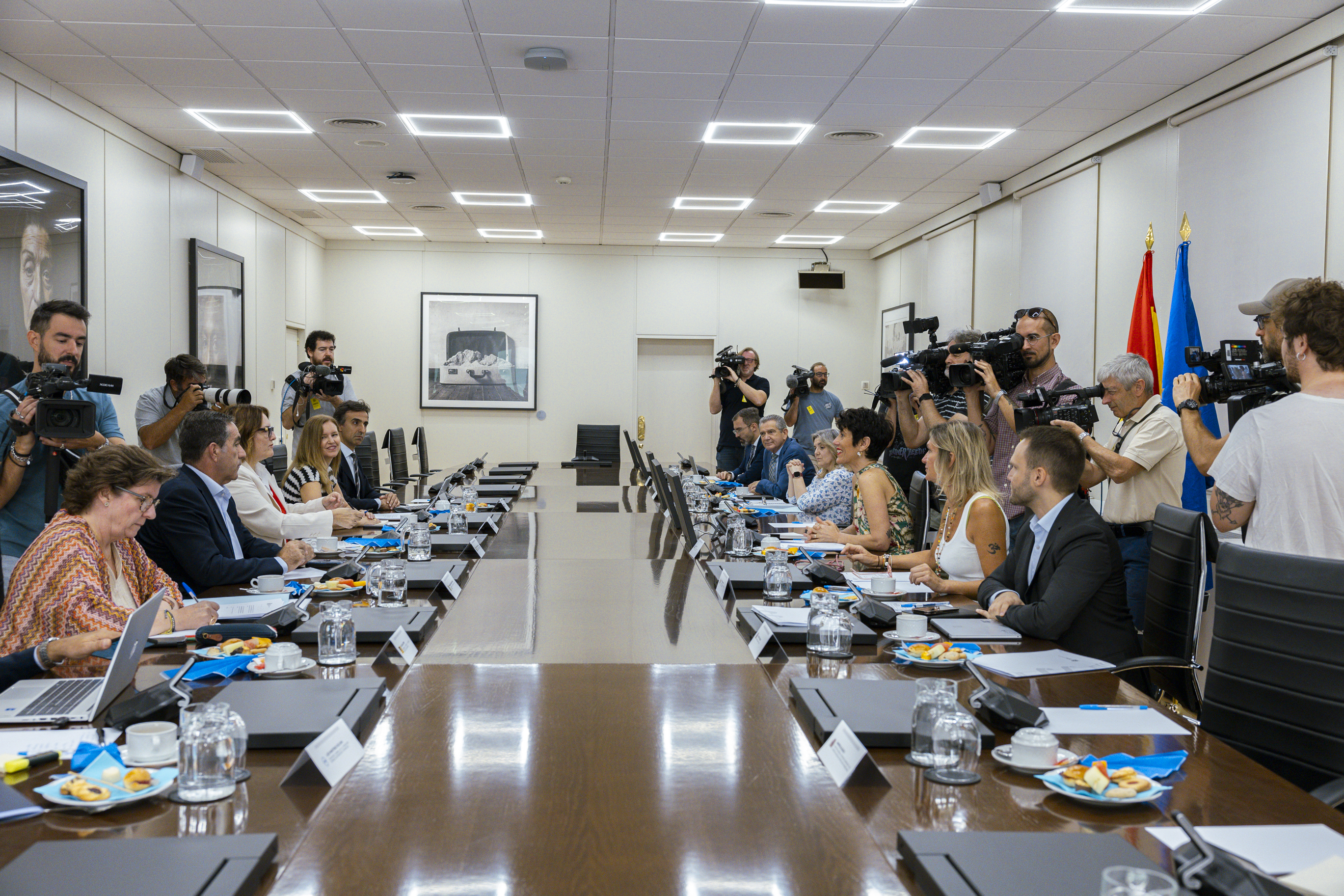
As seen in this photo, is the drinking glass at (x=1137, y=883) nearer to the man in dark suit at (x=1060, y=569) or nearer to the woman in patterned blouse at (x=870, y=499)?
the man in dark suit at (x=1060, y=569)

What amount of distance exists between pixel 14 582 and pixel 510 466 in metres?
6.41

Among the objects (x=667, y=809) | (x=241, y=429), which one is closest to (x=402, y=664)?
(x=667, y=809)

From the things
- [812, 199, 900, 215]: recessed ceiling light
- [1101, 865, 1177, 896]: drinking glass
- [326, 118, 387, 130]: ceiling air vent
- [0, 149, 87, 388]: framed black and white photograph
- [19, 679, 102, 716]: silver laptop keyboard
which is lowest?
[19, 679, 102, 716]: silver laptop keyboard

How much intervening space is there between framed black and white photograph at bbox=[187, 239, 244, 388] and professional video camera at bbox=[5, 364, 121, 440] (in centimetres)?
384

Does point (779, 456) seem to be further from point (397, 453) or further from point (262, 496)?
point (397, 453)

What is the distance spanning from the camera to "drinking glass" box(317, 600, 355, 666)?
2.07 meters

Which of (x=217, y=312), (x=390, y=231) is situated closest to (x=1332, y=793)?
(x=217, y=312)

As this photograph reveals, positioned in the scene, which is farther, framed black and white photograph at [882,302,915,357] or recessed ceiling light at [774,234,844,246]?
recessed ceiling light at [774,234,844,246]

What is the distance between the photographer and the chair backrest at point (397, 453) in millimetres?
8570

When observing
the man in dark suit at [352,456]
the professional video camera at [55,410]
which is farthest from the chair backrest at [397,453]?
the professional video camera at [55,410]

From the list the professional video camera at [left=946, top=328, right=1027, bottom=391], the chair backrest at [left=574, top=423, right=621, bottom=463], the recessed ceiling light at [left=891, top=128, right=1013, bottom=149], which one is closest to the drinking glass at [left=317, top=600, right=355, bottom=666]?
the professional video camera at [left=946, top=328, right=1027, bottom=391]

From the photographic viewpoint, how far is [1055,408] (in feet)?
14.0

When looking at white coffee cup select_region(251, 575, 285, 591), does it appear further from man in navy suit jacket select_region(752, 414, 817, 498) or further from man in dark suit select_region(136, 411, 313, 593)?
man in navy suit jacket select_region(752, 414, 817, 498)

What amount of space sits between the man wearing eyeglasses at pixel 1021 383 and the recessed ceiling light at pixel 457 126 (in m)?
3.38
